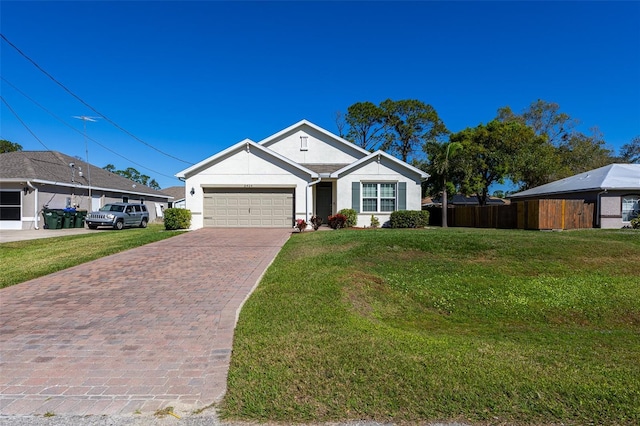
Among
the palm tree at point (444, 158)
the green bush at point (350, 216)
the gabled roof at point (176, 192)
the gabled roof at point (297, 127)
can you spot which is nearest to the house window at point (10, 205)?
the gabled roof at point (297, 127)

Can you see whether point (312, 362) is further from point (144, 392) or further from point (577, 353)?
point (577, 353)

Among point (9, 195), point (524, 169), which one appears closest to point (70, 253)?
point (9, 195)

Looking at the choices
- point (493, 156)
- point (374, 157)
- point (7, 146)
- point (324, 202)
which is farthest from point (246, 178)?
point (7, 146)

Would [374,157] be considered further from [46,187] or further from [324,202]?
[46,187]

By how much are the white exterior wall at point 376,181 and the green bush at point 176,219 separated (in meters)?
7.87

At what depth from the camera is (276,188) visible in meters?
18.9

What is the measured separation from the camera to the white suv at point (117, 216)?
69.7 feet

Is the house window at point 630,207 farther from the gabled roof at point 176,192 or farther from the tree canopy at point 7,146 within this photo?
the tree canopy at point 7,146

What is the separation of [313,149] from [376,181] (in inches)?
220

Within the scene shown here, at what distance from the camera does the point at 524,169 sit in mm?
28203

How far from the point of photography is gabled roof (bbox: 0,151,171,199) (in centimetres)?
2055

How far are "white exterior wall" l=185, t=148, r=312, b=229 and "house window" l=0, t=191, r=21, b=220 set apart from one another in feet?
34.6

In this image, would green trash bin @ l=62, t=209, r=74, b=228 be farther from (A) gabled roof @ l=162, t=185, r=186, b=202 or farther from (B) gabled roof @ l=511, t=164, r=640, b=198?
(B) gabled roof @ l=511, t=164, r=640, b=198

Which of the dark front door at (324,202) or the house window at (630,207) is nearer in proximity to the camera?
the house window at (630,207)
